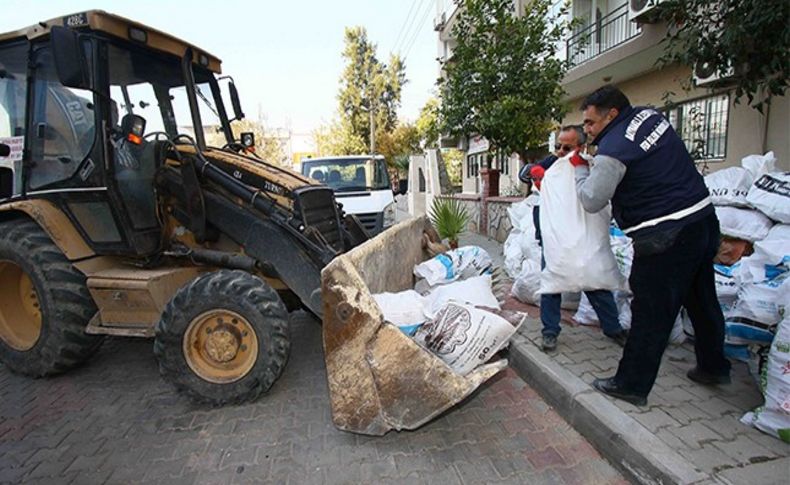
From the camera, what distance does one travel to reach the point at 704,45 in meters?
5.00

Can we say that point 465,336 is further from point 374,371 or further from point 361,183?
point 361,183

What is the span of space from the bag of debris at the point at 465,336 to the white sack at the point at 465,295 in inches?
12.5

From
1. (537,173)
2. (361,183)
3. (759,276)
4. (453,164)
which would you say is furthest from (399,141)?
(759,276)

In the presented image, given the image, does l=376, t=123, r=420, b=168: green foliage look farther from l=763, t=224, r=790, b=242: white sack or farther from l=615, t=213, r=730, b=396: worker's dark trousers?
l=615, t=213, r=730, b=396: worker's dark trousers

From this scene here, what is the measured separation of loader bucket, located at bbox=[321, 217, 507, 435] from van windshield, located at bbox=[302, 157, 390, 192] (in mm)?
6490

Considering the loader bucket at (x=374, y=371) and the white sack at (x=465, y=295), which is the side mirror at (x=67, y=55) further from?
the white sack at (x=465, y=295)

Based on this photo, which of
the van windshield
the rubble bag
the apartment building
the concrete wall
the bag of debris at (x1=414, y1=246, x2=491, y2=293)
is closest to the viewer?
the rubble bag

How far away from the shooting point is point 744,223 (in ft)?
12.1

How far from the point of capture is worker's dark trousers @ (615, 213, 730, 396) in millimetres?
2520

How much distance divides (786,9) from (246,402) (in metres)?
5.59

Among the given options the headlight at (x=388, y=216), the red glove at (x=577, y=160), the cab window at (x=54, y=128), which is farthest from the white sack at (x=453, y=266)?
the headlight at (x=388, y=216)

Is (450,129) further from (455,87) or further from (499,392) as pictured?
(499,392)

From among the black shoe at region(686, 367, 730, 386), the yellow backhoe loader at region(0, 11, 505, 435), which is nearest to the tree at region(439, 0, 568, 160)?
the yellow backhoe loader at region(0, 11, 505, 435)

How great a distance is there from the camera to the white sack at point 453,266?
425cm
